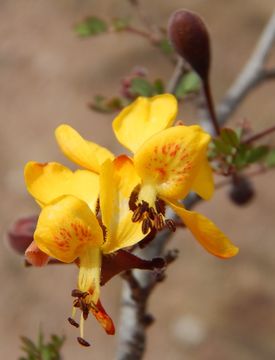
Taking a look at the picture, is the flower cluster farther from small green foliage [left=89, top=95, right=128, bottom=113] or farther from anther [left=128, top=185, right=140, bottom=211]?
small green foliage [left=89, top=95, right=128, bottom=113]

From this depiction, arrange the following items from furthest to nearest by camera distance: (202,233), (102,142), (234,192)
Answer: (102,142)
(234,192)
(202,233)

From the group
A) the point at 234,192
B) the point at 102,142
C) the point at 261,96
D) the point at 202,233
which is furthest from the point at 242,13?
the point at 202,233

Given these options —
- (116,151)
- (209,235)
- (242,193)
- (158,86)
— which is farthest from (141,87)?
(116,151)

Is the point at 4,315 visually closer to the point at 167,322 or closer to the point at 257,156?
the point at 167,322

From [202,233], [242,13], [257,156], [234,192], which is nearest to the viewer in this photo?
[202,233]

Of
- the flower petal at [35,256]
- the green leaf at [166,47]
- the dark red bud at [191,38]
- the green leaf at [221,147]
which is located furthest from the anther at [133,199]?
the green leaf at [166,47]

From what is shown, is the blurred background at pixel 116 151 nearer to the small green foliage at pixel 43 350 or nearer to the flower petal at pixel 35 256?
the small green foliage at pixel 43 350

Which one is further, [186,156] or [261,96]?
[261,96]
